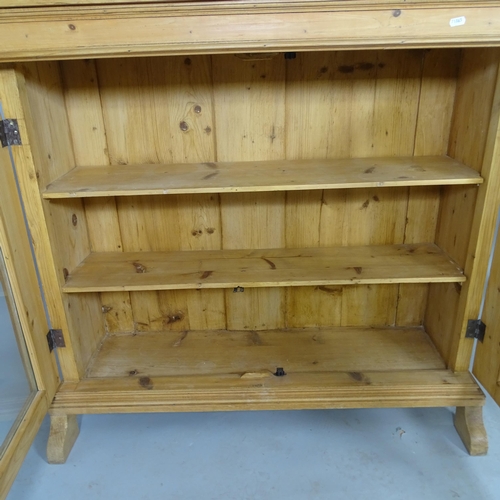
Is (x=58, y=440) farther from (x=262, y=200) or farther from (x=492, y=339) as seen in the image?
(x=492, y=339)

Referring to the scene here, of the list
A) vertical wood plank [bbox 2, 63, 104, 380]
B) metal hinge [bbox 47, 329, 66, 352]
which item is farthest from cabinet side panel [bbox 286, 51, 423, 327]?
metal hinge [bbox 47, 329, 66, 352]

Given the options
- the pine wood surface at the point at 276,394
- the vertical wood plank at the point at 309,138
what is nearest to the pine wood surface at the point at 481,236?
the pine wood surface at the point at 276,394

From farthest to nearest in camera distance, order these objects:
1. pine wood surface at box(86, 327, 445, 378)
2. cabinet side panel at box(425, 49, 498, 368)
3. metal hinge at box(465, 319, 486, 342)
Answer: pine wood surface at box(86, 327, 445, 378), metal hinge at box(465, 319, 486, 342), cabinet side panel at box(425, 49, 498, 368)

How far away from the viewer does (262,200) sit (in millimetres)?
1711

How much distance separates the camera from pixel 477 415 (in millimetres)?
1535

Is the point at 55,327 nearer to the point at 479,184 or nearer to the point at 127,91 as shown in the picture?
the point at 127,91

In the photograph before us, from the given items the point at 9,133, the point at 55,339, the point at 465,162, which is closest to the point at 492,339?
the point at 465,162

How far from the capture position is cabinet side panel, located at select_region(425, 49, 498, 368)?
1.36m

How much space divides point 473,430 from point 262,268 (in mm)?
913

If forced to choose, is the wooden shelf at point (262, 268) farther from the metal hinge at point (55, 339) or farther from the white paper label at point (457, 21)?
the white paper label at point (457, 21)

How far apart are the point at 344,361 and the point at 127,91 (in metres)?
1.27

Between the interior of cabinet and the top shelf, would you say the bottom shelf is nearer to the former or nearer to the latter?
the interior of cabinet

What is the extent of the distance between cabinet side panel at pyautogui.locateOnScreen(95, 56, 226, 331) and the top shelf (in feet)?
0.23

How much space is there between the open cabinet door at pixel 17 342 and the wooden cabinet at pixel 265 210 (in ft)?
0.19
